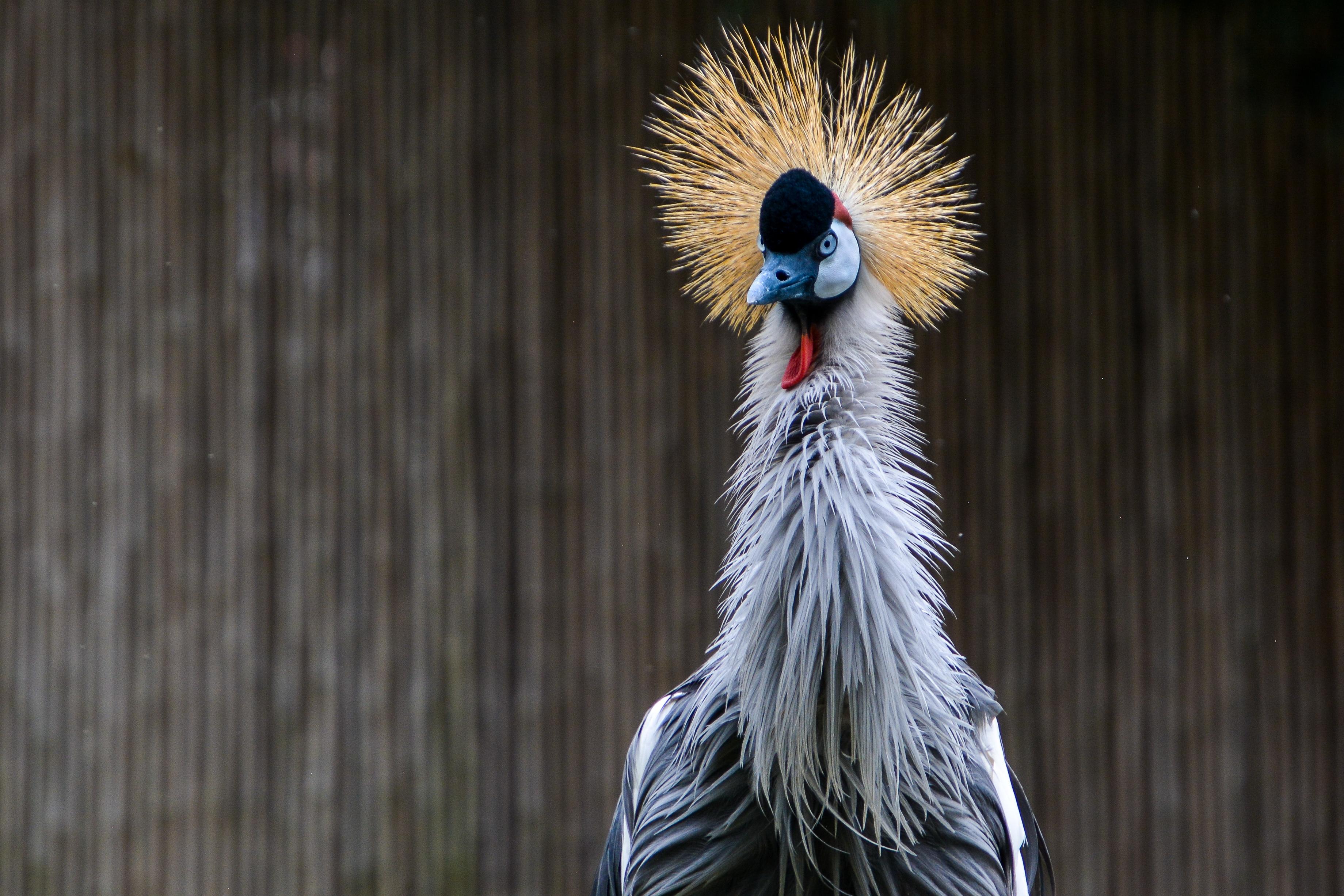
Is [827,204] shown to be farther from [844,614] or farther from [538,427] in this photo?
[538,427]

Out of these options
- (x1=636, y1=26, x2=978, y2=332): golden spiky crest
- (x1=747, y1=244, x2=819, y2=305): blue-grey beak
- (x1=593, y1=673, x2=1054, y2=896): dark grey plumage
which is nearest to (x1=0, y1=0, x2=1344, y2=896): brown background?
(x1=636, y1=26, x2=978, y2=332): golden spiky crest

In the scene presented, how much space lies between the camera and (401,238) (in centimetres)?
305

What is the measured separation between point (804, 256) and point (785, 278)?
43 mm

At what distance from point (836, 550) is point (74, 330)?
8.22 feet

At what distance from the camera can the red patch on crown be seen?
4.74 ft

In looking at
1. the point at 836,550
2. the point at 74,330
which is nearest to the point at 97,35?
the point at 74,330

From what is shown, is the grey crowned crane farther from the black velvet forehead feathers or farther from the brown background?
the brown background

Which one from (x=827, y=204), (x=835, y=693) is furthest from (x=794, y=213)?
(x=835, y=693)

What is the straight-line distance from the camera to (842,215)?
146cm

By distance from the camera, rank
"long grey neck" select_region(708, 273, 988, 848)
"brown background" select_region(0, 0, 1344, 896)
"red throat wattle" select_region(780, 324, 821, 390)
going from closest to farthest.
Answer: "long grey neck" select_region(708, 273, 988, 848)
"red throat wattle" select_region(780, 324, 821, 390)
"brown background" select_region(0, 0, 1344, 896)

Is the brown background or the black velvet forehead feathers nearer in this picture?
the black velvet forehead feathers

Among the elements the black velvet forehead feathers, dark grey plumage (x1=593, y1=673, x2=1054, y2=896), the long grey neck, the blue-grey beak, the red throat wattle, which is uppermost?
the black velvet forehead feathers

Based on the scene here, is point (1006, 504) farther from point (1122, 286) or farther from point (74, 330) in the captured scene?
point (74, 330)

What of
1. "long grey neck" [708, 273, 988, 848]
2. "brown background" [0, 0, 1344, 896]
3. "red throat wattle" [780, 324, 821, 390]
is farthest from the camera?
"brown background" [0, 0, 1344, 896]
